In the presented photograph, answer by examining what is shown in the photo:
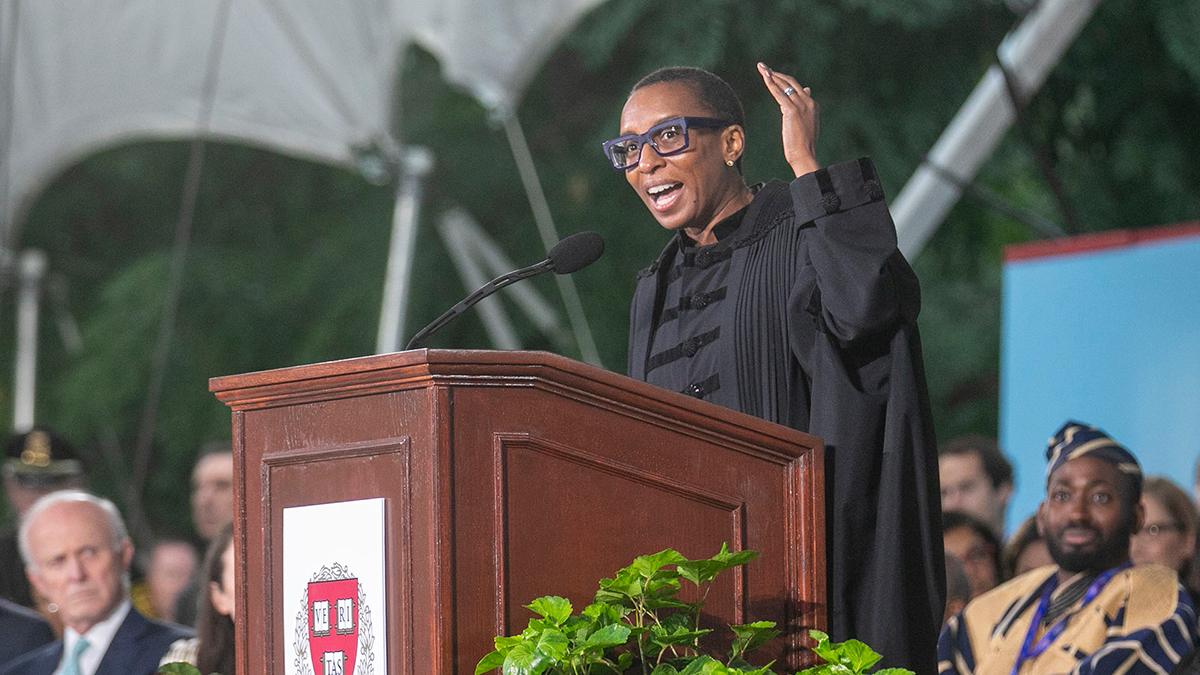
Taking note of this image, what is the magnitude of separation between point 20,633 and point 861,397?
158 inches

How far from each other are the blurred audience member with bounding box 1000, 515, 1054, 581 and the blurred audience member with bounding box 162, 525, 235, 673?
8.62 feet

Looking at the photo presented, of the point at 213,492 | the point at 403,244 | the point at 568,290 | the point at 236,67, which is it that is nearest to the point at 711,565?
the point at 213,492

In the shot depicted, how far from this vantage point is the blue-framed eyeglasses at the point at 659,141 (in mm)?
3373

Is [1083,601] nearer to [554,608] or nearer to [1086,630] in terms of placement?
[1086,630]

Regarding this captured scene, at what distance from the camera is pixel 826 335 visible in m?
Result: 3.09

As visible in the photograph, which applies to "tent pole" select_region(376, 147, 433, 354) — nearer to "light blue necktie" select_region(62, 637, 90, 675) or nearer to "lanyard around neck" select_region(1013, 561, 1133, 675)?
"light blue necktie" select_region(62, 637, 90, 675)

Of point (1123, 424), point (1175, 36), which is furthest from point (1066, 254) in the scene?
point (1175, 36)

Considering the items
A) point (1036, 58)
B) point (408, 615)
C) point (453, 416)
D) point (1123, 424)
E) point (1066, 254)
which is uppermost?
point (1036, 58)

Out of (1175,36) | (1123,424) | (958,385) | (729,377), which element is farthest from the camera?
(958,385)

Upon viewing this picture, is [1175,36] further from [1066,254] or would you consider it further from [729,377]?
[729,377]

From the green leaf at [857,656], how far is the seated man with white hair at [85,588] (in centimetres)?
343

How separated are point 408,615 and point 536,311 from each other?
9.19 m

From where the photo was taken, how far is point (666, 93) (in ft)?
11.1

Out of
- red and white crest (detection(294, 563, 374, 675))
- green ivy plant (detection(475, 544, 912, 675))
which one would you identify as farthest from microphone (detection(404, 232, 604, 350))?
green ivy plant (detection(475, 544, 912, 675))
